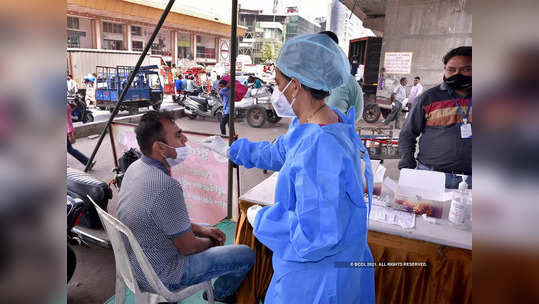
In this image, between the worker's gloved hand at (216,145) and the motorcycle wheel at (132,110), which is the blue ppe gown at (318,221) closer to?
the worker's gloved hand at (216,145)

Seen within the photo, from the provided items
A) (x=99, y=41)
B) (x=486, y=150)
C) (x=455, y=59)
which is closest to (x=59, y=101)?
(x=486, y=150)

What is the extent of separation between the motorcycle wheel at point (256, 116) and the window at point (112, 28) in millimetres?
18603

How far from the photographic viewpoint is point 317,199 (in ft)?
3.69

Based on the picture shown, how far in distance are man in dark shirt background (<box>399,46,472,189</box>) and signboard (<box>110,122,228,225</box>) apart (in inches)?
66.4

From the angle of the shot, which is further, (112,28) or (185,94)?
(112,28)

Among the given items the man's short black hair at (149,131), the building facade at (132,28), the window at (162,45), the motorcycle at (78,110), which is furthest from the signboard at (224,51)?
the man's short black hair at (149,131)

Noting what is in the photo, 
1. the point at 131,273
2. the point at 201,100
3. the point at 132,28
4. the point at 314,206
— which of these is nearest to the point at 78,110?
the point at 201,100

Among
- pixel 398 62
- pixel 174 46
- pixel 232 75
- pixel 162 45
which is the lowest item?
pixel 232 75

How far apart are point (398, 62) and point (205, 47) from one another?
25835 millimetres

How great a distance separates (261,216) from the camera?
134 cm

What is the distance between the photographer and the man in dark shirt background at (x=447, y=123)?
2346 mm

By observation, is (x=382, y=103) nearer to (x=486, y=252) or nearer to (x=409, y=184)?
(x=409, y=184)

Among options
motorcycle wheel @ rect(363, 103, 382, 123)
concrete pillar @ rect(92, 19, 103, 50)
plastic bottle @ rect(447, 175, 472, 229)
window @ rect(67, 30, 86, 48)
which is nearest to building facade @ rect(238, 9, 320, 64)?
concrete pillar @ rect(92, 19, 103, 50)

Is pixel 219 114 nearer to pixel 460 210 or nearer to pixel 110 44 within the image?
pixel 460 210
